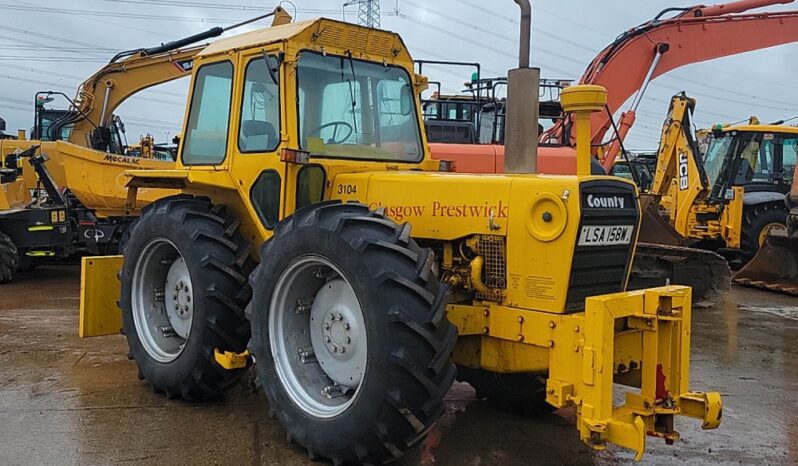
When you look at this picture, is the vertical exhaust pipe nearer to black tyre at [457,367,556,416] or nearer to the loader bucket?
black tyre at [457,367,556,416]

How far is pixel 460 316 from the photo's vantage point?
421 cm

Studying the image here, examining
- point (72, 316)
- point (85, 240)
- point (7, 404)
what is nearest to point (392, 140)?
point (7, 404)

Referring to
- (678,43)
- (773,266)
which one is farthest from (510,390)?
(678,43)

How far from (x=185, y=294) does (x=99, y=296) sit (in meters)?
0.97

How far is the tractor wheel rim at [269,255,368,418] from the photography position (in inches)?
161

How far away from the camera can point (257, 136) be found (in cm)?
499

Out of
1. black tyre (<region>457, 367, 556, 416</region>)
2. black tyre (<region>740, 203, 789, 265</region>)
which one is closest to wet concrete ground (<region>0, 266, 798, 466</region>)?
black tyre (<region>457, 367, 556, 416</region>)

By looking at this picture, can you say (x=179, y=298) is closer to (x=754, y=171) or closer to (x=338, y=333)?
(x=338, y=333)

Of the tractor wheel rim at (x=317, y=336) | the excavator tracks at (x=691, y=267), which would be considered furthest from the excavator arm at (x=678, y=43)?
the tractor wheel rim at (x=317, y=336)

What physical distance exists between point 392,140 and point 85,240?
25.4 feet

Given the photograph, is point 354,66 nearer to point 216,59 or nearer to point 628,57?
point 216,59

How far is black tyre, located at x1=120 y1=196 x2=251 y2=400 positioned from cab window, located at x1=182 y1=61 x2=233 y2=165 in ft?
1.23

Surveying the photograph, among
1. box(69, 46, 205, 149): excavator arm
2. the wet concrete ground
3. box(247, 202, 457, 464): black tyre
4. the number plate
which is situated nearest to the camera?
box(247, 202, 457, 464): black tyre

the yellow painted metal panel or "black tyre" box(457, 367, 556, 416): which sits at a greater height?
the yellow painted metal panel
